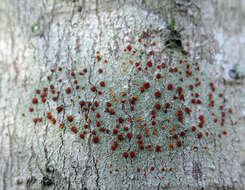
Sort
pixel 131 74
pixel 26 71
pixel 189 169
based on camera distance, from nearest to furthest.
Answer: pixel 189 169 < pixel 131 74 < pixel 26 71

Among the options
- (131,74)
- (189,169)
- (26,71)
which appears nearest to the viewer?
(189,169)

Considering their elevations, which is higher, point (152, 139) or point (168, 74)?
point (168, 74)

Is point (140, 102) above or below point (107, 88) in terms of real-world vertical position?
below

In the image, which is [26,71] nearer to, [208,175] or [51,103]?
[51,103]

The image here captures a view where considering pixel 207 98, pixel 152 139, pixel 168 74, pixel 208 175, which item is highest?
pixel 168 74

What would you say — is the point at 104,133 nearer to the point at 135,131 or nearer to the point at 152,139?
the point at 135,131

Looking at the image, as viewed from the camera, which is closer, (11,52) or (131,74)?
(131,74)

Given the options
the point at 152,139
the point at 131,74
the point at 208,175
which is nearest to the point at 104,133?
the point at 152,139
